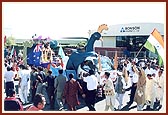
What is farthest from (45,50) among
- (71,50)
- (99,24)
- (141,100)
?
(141,100)

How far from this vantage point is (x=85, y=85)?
1072 cm

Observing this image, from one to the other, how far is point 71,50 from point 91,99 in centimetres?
101

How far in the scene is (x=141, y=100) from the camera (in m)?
10.8

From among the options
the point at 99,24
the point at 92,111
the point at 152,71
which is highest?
the point at 99,24

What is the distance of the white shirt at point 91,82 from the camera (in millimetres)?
10711

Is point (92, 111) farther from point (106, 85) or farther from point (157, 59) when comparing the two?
point (157, 59)

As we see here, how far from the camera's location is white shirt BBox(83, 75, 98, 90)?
422 inches

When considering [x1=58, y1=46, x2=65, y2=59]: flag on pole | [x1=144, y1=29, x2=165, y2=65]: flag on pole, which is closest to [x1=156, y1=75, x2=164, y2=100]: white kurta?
[x1=144, y1=29, x2=165, y2=65]: flag on pole

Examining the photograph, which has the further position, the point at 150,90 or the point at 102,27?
the point at 150,90

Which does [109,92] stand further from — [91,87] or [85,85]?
[85,85]

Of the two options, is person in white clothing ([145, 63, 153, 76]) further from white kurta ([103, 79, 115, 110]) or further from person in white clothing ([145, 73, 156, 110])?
white kurta ([103, 79, 115, 110])

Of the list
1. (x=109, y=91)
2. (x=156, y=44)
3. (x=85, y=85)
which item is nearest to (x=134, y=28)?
(x=156, y=44)

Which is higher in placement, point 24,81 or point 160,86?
point 24,81

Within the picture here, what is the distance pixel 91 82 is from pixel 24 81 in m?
1.29
